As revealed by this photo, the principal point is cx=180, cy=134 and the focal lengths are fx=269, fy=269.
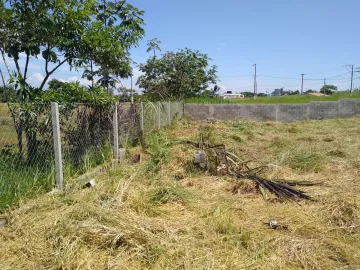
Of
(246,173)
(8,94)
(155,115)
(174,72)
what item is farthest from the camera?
(174,72)

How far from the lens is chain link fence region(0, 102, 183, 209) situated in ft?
10.7

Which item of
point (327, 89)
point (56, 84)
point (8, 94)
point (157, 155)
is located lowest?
point (157, 155)

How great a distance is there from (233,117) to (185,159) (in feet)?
37.7

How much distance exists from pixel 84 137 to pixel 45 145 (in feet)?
2.90

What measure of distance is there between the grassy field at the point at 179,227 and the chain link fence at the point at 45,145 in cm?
27

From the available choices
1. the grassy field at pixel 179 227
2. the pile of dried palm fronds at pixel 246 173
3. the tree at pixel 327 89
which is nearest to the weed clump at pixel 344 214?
the grassy field at pixel 179 227

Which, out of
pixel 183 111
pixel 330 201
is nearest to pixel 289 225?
pixel 330 201

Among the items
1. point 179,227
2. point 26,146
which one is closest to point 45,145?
point 26,146

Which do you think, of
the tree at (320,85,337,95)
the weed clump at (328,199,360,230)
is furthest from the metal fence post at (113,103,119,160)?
the tree at (320,85,337,95)

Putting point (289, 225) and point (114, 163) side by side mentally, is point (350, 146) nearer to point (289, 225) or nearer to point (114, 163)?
point (289, 225)

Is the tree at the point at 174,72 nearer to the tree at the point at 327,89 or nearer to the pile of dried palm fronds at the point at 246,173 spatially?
the pile of dried palm fronds at the point at 246,173

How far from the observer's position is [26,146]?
3.71 m

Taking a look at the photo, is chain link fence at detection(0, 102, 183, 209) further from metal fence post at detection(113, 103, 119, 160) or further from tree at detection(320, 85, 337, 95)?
tree at detection(320, 85, 337, 95)

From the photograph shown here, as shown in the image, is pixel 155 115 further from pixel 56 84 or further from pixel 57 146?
pixel 57 146
